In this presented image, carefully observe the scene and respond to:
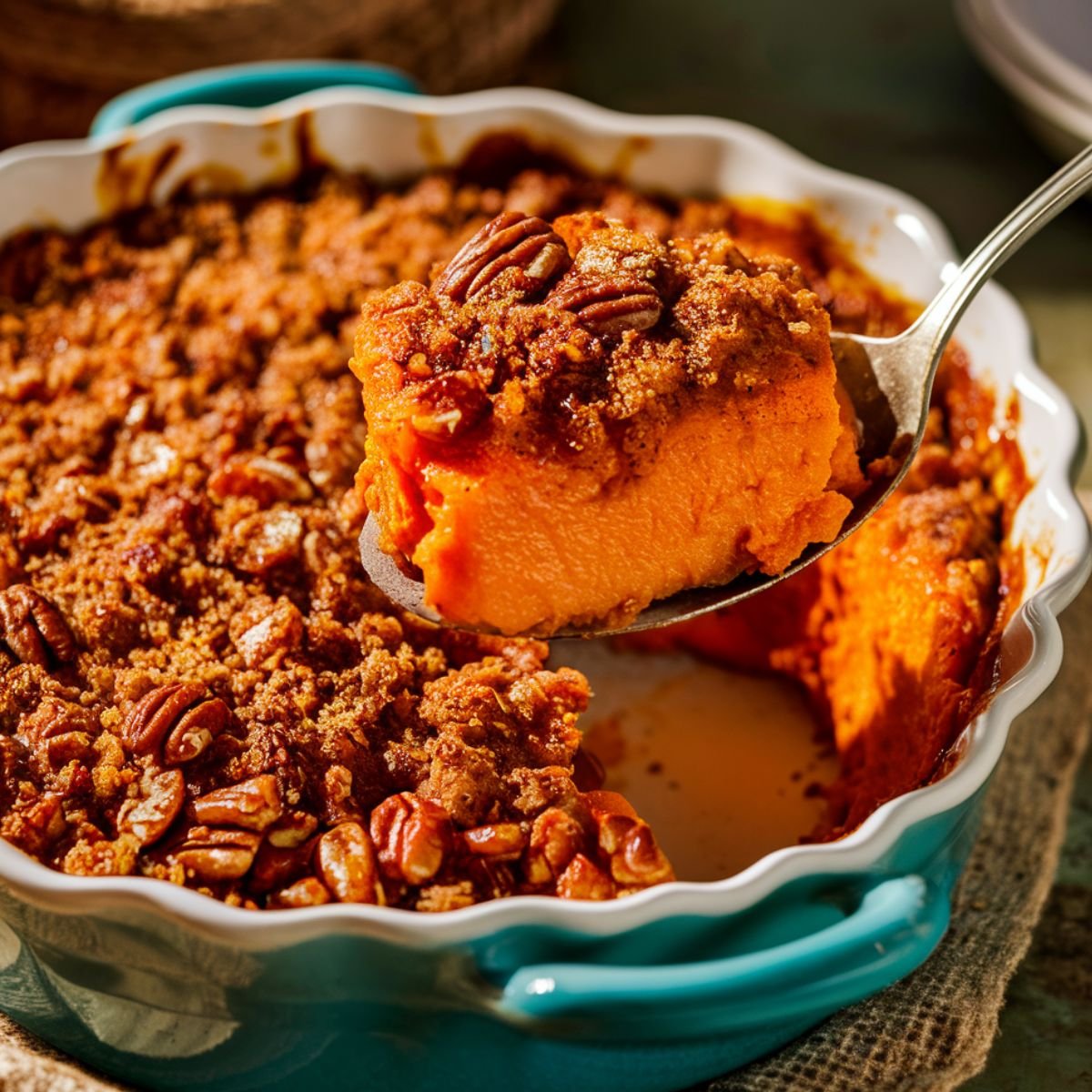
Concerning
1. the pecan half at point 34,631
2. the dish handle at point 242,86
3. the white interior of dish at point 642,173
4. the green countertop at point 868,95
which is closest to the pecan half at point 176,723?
the pecan half at point 34,631

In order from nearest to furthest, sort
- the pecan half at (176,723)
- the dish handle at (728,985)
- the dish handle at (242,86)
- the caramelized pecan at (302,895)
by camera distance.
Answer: the dish handle at (728,985)
the caramelized pecan at (302,895)
the pecan half at (176,723)
the dish handle at (242,86)

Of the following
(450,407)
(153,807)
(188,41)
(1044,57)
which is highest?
(450,407)

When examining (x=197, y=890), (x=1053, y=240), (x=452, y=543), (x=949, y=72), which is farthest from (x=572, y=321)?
(x=949, y=72)

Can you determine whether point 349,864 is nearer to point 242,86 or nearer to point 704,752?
point 704,752

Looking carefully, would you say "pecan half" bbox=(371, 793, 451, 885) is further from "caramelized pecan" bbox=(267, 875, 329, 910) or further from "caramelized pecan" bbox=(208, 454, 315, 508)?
"caramelized pecan" bbox=(208, 454, 315, 508)

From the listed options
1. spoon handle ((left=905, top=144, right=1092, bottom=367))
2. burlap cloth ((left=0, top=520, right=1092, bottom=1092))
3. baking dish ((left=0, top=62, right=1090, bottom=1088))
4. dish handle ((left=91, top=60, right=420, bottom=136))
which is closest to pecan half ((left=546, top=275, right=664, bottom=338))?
spoon handle ((left=905, top=144, right=1092, bottom=367))

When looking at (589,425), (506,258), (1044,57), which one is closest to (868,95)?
(1044,57)

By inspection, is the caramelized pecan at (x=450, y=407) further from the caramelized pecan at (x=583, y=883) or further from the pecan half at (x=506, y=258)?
the caramelized pecan at (x=583, y=883)
